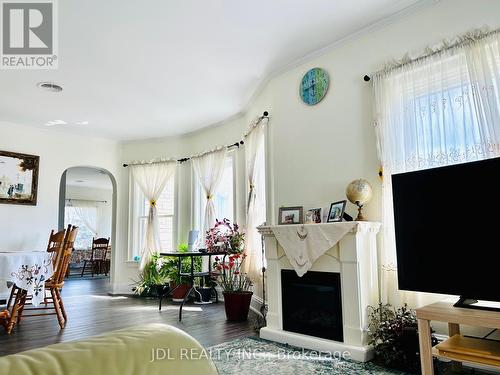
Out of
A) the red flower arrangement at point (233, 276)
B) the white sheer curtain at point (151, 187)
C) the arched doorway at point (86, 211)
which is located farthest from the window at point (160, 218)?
the arched doorway at point (86, 211)

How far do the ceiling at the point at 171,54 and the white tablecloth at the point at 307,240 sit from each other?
181 centimetres

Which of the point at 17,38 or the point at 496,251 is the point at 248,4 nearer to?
the point at 17,38

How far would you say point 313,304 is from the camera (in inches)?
125

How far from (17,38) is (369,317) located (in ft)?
12.8

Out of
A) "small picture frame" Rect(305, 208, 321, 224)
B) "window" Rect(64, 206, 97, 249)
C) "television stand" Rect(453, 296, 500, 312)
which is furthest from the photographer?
"window" Rect(64, 206, 97, 249)

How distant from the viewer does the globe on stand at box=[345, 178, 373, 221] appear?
298 cm

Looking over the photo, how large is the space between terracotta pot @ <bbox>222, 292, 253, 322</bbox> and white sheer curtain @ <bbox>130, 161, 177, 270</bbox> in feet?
8.23

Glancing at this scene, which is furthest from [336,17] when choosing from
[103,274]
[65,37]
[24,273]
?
[103,274]

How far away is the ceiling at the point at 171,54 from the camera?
9.95 feet

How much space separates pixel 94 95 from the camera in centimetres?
474

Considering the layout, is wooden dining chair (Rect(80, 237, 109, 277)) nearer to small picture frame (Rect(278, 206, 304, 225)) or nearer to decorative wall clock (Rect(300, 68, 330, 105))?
small picture frame (Rect(278, 206, 304, 225))

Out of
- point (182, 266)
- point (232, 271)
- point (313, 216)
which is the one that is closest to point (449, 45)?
point (313, 216)

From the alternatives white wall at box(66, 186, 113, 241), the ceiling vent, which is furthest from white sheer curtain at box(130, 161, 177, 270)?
white wall at box(66, 186, 113, 241)

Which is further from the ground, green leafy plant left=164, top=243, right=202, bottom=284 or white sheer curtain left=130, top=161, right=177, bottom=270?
white sheer curtain left=130, top=161, right=177, bottom=270
